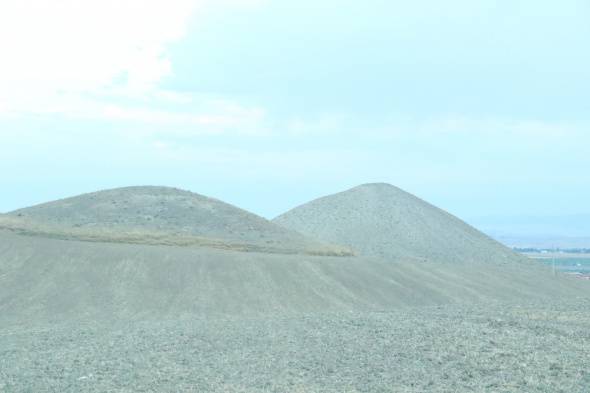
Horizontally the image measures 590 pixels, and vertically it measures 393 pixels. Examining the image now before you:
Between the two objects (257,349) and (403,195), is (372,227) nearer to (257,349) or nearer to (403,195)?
(403,195)

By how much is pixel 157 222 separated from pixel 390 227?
27.4 meters

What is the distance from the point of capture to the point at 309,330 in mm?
28500

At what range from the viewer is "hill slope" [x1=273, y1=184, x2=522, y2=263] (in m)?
70.4

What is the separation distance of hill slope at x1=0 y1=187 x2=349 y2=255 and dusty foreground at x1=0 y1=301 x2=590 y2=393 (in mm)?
19121

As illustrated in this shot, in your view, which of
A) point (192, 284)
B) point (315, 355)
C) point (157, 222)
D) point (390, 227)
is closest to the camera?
point (315, 355)

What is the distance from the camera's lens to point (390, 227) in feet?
250

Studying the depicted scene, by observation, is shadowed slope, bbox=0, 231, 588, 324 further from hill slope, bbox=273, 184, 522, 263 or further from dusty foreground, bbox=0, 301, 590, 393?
hill slope, bbox=273, 184, 522, 263

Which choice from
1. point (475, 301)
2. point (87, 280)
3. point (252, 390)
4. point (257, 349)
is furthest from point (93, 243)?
point (252, 390)

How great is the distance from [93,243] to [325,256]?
14.7 m

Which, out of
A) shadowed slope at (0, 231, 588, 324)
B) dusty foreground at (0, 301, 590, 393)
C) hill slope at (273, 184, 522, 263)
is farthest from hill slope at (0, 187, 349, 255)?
dusty foreground at (0, 301, 590, 393)

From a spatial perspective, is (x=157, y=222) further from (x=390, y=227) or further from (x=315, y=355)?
(x=315, y=355)

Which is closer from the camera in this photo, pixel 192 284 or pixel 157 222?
pixel 192 284

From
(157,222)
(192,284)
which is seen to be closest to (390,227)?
(157,222)

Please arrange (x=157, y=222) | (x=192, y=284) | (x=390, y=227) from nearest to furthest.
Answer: (x=192, y=284)
(x=157, y=222)
(x=390, y=227)
